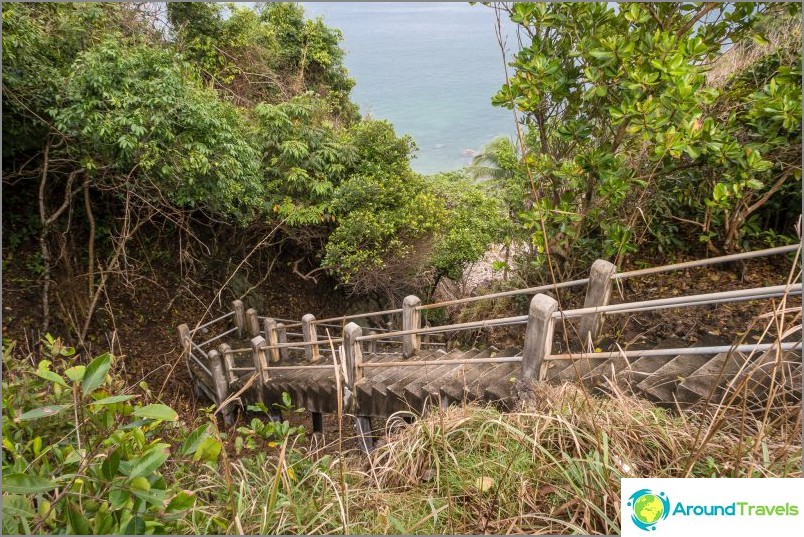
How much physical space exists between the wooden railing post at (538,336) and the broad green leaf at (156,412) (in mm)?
2518

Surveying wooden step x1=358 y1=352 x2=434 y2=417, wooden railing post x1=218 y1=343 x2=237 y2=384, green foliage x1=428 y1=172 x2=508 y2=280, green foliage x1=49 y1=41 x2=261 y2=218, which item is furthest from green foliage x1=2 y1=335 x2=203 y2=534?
green foliage x1=428 y1=172 x2=508 y2=280

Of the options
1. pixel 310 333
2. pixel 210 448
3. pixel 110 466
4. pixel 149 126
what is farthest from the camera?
pixel 310 333

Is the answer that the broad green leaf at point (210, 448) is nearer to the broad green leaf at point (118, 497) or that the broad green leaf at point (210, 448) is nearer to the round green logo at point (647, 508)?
the broad green leaf at point (118, 497)

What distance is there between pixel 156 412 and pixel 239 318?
726 cm

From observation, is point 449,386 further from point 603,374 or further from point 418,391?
point 603,374

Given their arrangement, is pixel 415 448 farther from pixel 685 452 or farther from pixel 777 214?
pixel 777 214

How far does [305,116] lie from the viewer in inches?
337

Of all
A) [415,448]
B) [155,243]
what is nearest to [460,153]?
[155,243]

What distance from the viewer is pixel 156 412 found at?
55.7 inches

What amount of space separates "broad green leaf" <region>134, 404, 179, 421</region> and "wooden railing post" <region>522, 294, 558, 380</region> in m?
2.52

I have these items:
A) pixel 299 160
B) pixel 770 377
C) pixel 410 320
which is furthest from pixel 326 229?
pixel 770 377

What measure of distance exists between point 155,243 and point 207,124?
11.2 feet

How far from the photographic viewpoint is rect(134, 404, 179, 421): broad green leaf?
1396 millimetres

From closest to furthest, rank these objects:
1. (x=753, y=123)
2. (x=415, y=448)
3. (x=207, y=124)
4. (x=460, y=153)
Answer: (x=415, y=448) → (x=753, y=123) → (x=207, y=124) → (x=460, y=153)
